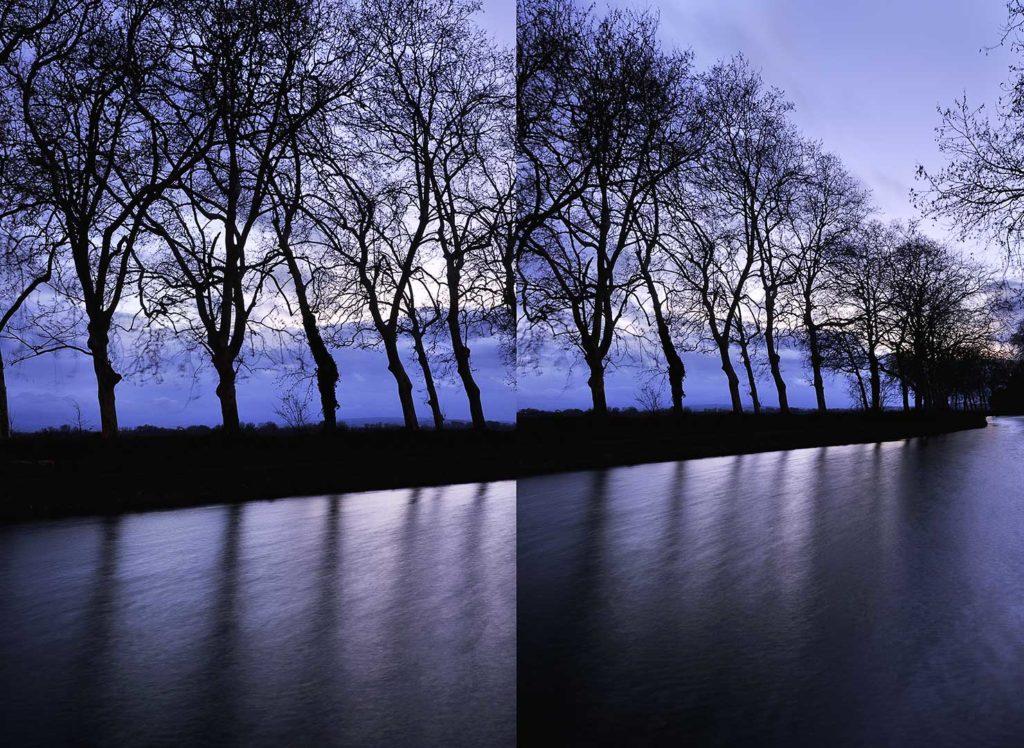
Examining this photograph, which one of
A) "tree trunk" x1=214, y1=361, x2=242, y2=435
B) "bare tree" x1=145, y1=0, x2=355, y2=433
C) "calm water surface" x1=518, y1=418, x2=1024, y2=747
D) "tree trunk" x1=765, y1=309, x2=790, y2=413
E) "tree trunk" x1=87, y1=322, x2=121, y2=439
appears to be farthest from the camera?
"bare tree" x1=145, y1=0, x2=355, y2=433

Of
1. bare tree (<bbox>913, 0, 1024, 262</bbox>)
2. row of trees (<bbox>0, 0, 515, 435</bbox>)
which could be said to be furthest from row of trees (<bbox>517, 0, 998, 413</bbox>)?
row of trees (<bbox>0, 0, 515, 435</bbox>)

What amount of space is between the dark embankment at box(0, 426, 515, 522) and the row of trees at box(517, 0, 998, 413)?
2.92 metres

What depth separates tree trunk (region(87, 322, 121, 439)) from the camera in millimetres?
6516

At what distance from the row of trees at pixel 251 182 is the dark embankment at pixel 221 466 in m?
0.29

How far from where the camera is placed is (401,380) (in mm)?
7766

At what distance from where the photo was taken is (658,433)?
2.61 meters

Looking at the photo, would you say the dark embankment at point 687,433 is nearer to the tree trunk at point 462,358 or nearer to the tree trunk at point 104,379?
the tree trunk at point 462,358

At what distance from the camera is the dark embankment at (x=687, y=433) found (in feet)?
8.34

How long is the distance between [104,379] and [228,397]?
3.50 ft

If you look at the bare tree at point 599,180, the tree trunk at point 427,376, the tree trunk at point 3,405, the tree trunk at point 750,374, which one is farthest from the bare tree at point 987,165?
the tree trunk at point 3,405

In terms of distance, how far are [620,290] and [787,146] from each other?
83 centimetres

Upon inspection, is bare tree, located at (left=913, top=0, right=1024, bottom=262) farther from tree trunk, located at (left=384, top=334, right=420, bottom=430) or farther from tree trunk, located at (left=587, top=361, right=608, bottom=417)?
tree trunk, located at (left=384, top=334, right=420, bottom=430)

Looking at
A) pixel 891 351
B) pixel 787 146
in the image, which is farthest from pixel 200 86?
pixel 891 351

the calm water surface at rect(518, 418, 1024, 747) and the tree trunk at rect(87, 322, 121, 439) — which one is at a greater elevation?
the tree trunk at rect(87, 322, 121, 439)
